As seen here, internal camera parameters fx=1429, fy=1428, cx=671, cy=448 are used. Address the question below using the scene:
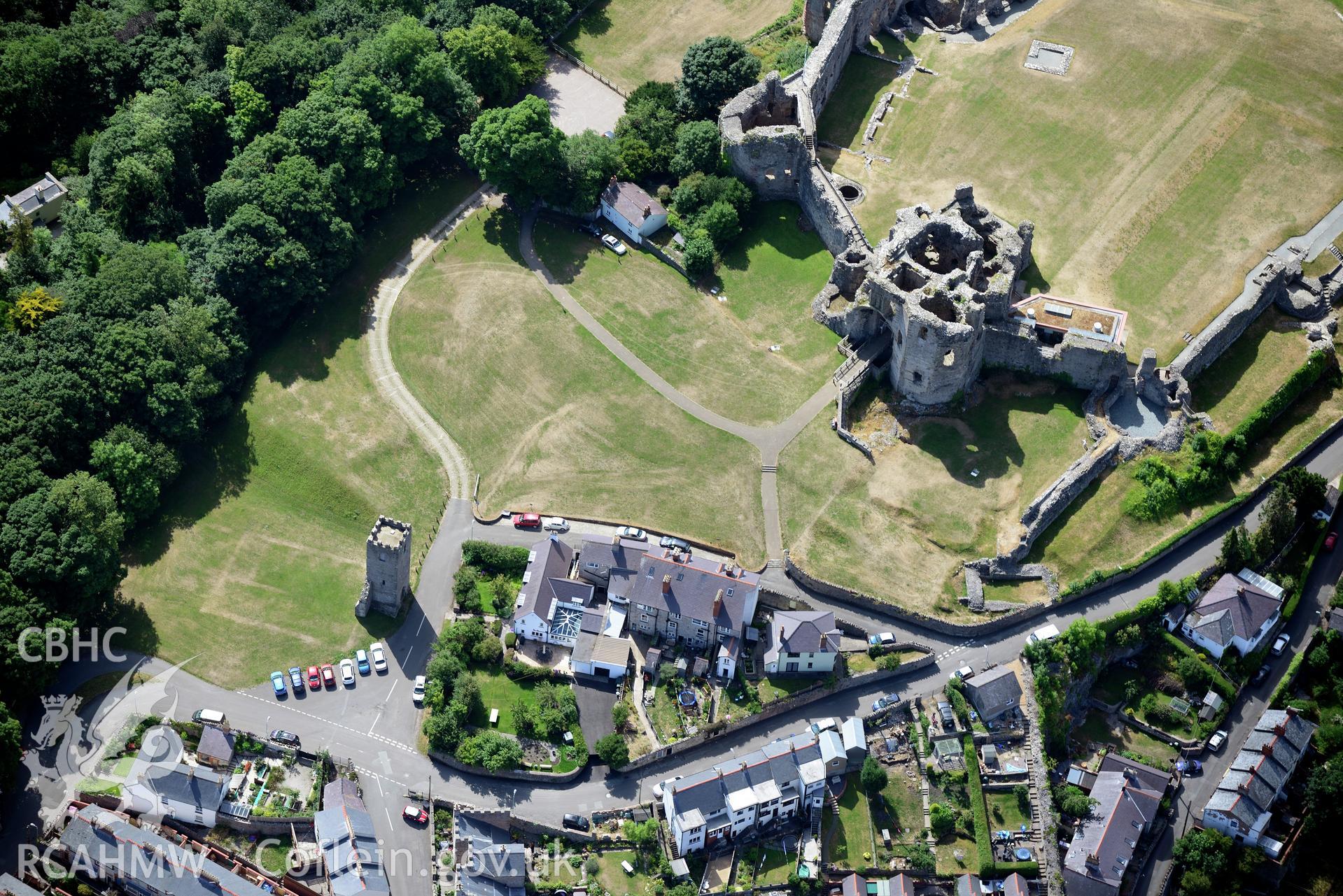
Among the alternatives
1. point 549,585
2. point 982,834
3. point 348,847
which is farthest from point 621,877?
point 982,834

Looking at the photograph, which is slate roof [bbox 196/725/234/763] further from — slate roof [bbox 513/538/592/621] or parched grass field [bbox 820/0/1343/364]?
parched grass field [bbox 820/0/1343/364]

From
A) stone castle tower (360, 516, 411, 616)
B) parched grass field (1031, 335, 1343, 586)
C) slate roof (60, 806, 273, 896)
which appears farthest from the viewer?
parched grass field (1031, 335, 1343, 586)

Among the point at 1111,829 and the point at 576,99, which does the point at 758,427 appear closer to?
the point at 1111,829

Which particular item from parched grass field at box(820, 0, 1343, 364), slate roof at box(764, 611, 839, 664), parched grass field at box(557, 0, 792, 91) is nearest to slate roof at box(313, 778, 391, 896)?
slate roof at box(764, 611, 839, 664)

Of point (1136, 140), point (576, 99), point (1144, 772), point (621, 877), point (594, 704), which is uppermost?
point (1136, 140)

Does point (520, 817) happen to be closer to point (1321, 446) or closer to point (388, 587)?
point (388, 587)

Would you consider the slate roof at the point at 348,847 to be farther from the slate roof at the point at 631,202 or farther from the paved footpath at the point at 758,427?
the slate roof at the point at 631,202
